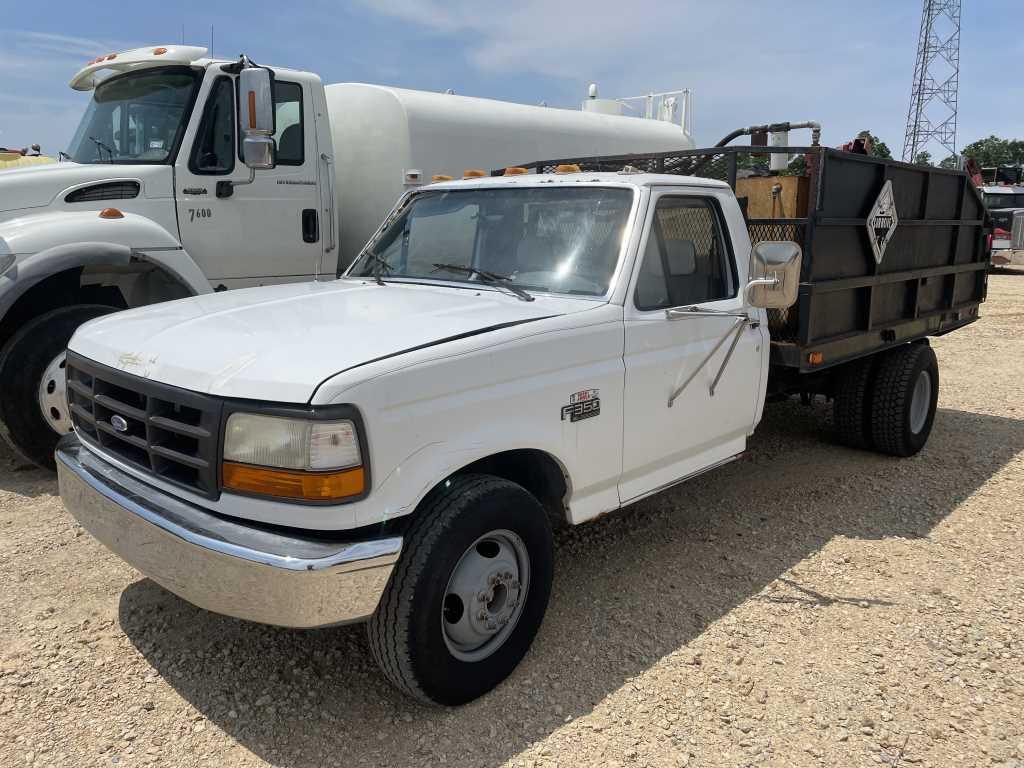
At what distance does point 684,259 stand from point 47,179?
418cm

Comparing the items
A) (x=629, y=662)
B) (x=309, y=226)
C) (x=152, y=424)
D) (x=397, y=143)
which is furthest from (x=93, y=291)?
(x=629, y=662)

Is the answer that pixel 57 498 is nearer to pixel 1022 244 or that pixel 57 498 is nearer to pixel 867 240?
pixel 867 240

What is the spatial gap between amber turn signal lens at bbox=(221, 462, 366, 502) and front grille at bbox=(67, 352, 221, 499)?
0.40 ft

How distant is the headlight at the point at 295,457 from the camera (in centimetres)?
248

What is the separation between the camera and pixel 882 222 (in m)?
5.38

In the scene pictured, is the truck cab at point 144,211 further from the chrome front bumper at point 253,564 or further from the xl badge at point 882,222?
the xl badge at point 882,222

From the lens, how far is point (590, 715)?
2990 millimetres

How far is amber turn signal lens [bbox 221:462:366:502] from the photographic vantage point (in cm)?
250

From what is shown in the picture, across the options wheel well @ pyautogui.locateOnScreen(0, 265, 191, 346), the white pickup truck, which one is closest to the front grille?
the white pickup truck

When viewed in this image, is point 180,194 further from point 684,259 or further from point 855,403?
point 855,403

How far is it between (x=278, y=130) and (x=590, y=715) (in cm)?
491

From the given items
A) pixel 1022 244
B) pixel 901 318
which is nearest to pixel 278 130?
pixel 901 318

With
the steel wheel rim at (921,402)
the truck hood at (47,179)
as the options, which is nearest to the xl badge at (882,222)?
the steel wheel rim at (921,402)

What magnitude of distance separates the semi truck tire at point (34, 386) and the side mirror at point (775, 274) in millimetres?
4047
